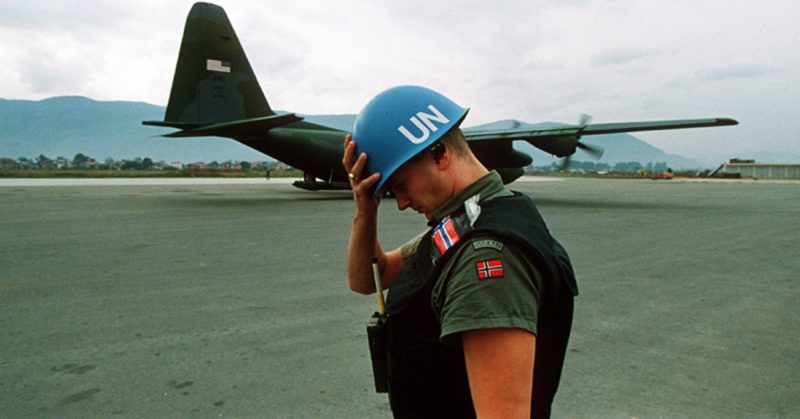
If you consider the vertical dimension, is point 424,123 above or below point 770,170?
below

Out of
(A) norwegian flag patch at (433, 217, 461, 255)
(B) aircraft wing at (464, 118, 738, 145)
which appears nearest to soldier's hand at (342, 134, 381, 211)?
(A) norwegian flag patch at (433, 217, 461, 255)

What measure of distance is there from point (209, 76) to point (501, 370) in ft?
62.5

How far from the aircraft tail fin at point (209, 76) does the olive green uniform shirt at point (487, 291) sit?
1842cm

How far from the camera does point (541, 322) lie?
54.5 inches

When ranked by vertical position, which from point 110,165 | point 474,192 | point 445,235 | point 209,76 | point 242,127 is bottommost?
point 445,235

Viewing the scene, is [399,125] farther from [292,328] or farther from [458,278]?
[292,328]

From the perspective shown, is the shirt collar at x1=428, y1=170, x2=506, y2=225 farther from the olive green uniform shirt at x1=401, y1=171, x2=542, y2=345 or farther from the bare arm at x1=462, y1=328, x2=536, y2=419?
the bare arm at x1=462, y1=328, x2=536, y2=419

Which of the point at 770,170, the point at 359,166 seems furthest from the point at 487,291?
the point at 770,170

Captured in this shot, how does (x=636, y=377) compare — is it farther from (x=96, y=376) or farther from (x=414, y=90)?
(x=96, y=376)

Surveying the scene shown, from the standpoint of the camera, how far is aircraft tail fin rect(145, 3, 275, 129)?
17.6m

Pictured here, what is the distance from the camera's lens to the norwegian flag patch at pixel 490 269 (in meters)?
1.13

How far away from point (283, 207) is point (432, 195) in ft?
50.5

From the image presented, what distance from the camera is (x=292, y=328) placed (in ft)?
15.1

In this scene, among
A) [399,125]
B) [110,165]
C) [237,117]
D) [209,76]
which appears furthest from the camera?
[110,165]
